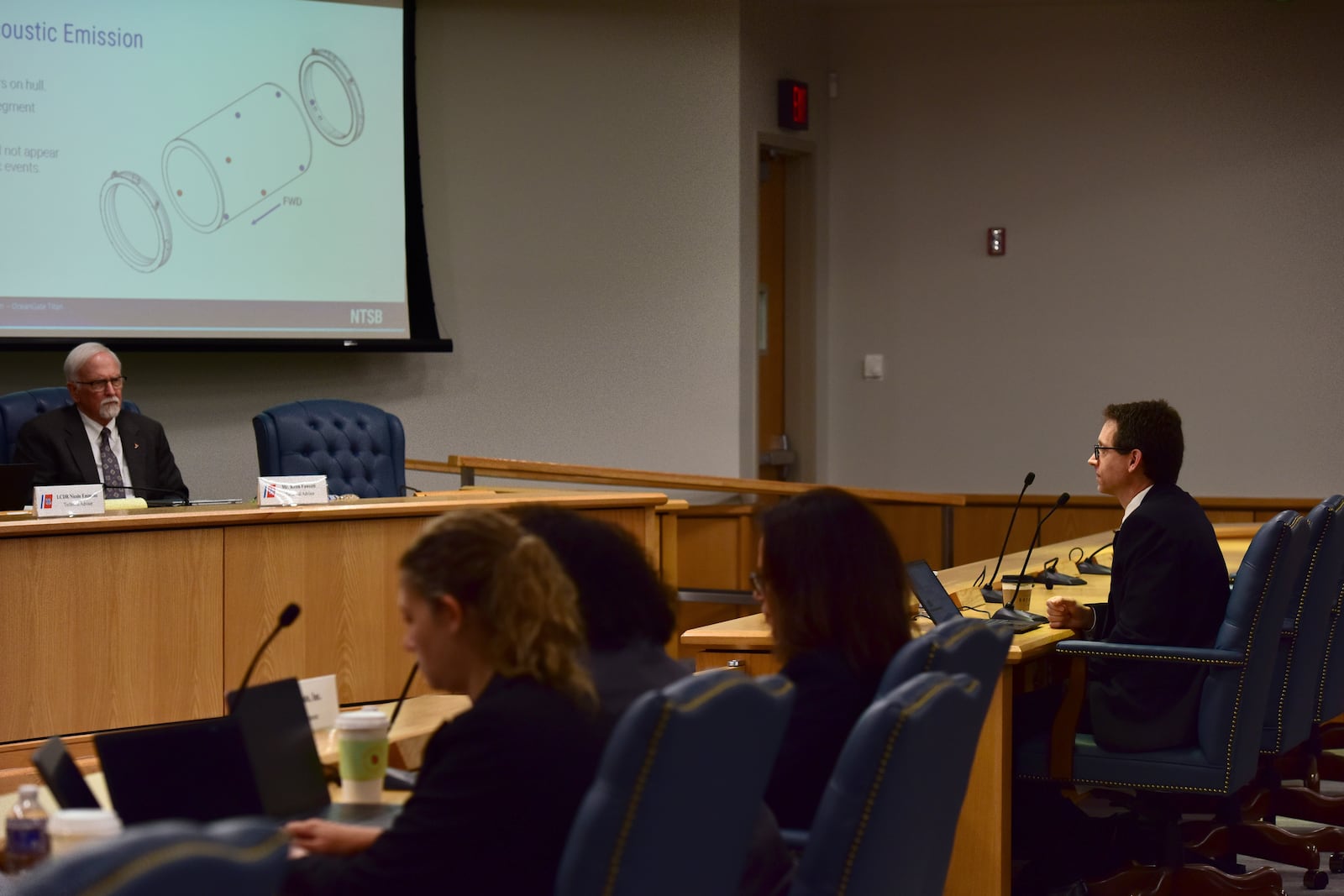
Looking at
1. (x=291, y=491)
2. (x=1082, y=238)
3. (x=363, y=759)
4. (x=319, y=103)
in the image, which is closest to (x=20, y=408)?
(x=291, y=491)

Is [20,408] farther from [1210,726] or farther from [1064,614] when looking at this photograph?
[1210,726]

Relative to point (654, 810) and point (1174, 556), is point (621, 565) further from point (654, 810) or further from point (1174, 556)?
point (1174, 556)

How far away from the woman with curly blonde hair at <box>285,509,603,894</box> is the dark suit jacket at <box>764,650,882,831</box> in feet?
1.80

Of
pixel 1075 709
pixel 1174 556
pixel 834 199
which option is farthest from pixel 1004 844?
pixel 834 199

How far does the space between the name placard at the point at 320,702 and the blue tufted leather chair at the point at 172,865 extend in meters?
1.16

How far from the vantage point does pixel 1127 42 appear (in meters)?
7.70

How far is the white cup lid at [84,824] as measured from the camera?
6.00ft

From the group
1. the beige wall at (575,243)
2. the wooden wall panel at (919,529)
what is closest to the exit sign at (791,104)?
the beige wall at (575,243)

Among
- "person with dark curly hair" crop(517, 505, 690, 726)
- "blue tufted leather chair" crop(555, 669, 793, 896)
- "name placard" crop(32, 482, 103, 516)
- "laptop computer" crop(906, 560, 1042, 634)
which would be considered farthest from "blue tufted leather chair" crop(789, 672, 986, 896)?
"name placard" crop(32, 482, 103, 516)

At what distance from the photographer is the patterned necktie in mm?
4918

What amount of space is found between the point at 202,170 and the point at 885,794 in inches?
194

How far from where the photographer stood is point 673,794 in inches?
64.3

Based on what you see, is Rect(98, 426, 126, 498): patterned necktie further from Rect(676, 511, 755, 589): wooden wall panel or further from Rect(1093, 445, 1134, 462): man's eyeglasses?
Rect(1093, 445, 1134, 462): man's eyeglasses

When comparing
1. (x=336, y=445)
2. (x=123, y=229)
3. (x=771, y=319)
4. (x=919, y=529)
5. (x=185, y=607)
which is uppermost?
(x=123, y=229)
